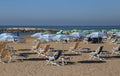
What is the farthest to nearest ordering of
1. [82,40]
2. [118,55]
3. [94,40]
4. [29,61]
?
[82,40] → [94,40] → [118,55] → [29,61]

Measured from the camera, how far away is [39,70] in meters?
10.7

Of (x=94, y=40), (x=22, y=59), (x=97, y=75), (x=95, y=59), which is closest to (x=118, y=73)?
(x=97, y=75)

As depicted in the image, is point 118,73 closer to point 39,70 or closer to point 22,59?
point 39,70

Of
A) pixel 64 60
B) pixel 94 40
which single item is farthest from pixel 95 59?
pixel 94 40

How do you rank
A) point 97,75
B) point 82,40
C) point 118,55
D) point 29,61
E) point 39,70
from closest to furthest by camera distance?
point 97,75
point 39,70
point 29,61
point 118,55
point 82,40

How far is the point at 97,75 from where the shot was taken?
9688 millimetres

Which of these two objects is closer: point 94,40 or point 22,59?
point 22,59

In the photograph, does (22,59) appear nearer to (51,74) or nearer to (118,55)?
(51,74)

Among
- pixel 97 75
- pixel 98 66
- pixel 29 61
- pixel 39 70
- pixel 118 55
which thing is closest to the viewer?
pixel 97 75

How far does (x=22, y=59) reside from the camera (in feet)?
43.7

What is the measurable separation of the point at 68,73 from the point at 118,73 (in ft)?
5.31

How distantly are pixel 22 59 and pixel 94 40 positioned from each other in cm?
1275

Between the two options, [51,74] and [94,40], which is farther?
[94,40]

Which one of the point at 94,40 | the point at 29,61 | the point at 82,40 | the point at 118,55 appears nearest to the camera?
the point at 29,61
